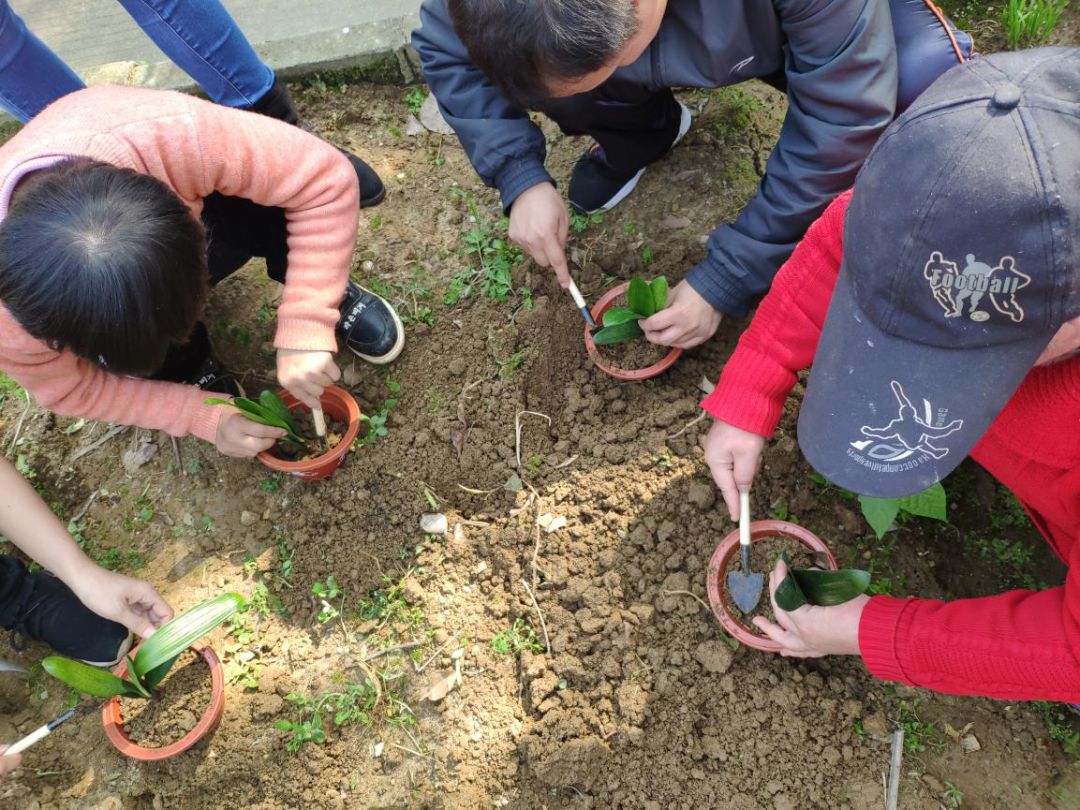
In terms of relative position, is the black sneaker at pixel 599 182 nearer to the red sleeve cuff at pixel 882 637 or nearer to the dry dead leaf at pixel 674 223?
the dry dead leaf at pixel 674 223

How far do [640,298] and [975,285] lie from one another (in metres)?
0.97

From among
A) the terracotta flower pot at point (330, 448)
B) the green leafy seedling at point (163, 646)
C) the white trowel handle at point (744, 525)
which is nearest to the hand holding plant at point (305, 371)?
the terracotta flower pot at point (330, 448)

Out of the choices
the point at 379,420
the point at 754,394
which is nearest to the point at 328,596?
the point at 379,420

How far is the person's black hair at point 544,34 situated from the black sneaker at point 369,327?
35.4 inches

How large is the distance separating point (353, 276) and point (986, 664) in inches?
74.7

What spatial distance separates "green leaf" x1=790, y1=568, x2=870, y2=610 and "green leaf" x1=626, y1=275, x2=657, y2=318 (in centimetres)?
74

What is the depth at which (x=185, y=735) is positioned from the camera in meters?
1.81

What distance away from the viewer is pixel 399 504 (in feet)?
6.61

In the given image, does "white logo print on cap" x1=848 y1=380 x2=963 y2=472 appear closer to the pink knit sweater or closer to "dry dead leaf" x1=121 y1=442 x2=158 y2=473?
the pink knit sweater

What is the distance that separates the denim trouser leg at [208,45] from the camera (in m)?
2.01

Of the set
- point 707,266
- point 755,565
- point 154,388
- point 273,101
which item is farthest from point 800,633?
point 273,101

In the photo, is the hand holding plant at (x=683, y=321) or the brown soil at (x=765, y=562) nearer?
the brown soil at (x=765, y=562)

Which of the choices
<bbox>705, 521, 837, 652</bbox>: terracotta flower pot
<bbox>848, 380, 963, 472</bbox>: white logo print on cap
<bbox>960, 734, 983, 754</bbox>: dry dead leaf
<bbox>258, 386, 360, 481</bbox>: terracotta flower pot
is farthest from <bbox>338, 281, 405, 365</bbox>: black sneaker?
<bbox>960, 734, 983, 754</bbox>: dry dead leaf

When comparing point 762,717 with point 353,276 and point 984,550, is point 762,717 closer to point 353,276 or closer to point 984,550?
point 984,550
